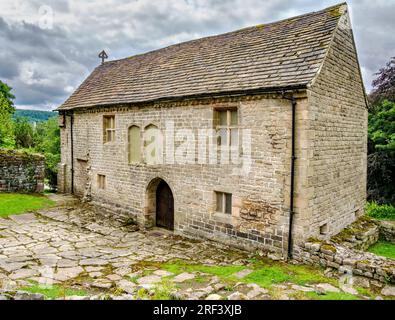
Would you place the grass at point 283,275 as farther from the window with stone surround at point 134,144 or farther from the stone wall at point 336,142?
the window with stone surround at point 134,144

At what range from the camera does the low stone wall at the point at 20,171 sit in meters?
18.6

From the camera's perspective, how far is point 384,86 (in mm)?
22000

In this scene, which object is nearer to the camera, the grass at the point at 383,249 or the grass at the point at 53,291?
the grass at the point at 53,291

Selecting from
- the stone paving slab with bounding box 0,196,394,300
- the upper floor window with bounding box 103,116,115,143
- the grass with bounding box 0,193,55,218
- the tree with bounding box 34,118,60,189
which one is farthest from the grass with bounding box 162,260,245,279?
the tree with bounding box 34,118,60,189

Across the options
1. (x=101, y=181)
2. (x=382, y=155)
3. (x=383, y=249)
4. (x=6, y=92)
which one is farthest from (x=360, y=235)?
(x=6, y=92)

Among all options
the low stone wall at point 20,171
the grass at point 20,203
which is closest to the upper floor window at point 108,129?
the grass at point 20,203

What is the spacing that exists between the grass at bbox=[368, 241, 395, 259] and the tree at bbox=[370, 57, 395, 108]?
11689mm

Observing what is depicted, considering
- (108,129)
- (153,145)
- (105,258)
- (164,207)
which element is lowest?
(105,258)

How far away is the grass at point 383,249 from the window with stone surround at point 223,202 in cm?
557

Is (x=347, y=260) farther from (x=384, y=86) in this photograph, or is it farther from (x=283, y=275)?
(x=384, y=86)

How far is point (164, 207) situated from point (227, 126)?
470 centimetres

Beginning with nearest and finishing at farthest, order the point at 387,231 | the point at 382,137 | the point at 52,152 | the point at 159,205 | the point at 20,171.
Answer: the point at 387,231 < the point at 159,205 < the point at 20,171 < the point at 382,137 < the point at 52,152
